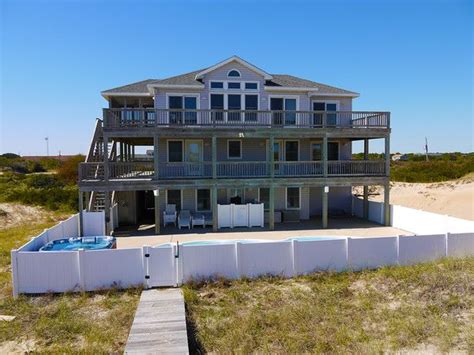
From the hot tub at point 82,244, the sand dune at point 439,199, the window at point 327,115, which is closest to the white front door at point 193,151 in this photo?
the window at point 327,115

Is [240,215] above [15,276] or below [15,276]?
above

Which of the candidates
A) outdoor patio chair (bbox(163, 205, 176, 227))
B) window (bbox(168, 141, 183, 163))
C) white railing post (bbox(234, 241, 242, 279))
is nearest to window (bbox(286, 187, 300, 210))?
window (bbox(168, 141, 183, 163))

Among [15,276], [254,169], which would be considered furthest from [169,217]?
[15,276]

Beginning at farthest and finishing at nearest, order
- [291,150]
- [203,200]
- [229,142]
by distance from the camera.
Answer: [291,150], [229,142], [203,200]

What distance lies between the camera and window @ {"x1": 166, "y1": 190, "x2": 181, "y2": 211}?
20906mm

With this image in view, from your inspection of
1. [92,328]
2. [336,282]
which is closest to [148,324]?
[92,328]

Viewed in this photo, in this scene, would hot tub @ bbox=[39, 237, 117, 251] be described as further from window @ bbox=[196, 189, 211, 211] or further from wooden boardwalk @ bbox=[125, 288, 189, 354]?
window @ bbox=[196, 189, 211, 211]

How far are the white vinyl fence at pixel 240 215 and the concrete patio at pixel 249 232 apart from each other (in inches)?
22.0

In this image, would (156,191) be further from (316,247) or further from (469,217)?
(469,217)

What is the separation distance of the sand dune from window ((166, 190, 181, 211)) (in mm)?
17077

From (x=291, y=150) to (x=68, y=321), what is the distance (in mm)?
16273

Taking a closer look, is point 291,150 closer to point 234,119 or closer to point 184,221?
point 234,119

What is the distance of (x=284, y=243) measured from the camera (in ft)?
36.5

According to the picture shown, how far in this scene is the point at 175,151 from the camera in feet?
69.1
